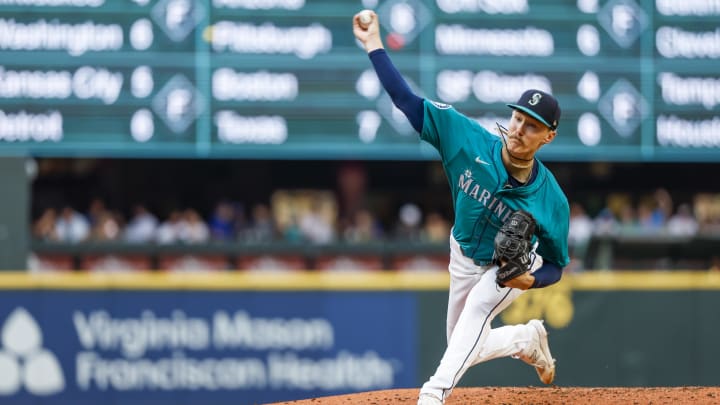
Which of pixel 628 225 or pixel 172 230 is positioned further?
pixel 628 225

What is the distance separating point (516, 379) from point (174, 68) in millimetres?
3585

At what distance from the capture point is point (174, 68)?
Answer: 915 cm

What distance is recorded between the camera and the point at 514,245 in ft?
16.4

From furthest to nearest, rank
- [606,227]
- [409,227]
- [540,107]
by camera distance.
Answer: [409,227]
[606,227]
[540,107]

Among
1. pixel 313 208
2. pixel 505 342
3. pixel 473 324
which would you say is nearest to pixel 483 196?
pixel 473 324

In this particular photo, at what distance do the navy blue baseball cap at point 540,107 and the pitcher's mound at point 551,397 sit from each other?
1.52 m

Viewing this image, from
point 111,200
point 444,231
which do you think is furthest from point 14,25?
point 111,200

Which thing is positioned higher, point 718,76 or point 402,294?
point 718,76

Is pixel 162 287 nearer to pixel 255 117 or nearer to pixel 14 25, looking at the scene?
pixel 255 117

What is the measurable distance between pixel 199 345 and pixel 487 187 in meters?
4.40

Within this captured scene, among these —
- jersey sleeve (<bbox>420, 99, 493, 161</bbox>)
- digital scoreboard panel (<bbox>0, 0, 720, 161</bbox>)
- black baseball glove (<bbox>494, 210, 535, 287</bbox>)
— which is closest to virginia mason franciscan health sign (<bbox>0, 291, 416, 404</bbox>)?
digital scoreboard panel (<bbox>0, 0, 720, 161</bbox>)

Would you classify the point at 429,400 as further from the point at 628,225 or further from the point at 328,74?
the point at 628,225

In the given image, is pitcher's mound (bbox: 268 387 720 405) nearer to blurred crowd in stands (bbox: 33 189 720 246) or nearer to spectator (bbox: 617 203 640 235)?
blurred crowd in stands (bbox: 33 189 720 246)

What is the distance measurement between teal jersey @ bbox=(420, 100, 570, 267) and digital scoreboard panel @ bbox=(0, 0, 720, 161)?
155 inches
